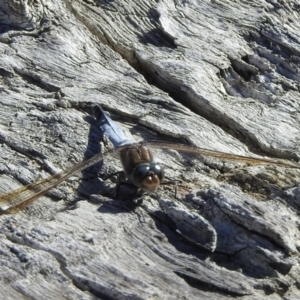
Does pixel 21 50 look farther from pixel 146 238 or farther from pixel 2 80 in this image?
pixel 146 238

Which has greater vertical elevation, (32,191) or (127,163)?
(127,163)

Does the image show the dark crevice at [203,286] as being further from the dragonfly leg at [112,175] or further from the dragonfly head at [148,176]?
the dragonfly leg at [112,175]

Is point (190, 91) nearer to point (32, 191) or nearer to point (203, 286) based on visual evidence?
point (32, 191)

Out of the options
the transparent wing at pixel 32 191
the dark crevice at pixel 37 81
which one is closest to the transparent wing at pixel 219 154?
the transparent wing at pixel 32 191

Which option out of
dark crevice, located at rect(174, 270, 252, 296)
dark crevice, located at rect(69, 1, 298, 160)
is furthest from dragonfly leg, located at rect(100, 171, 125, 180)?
dark crevice, located at rect(174, 270, 252, 296)

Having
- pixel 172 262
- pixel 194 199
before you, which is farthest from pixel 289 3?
pixel 172 262

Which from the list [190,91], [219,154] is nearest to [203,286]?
[219,154]

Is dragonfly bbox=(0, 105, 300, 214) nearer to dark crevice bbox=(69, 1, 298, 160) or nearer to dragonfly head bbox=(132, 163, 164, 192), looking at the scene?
dragonfly head bbox=(132, 163, 164, 192)
